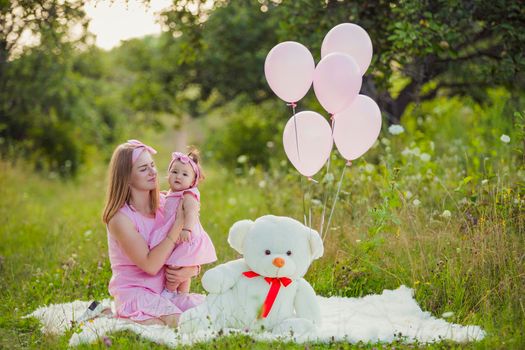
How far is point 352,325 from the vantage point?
11.8 feet

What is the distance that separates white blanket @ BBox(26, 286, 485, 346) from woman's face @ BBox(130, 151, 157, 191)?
80 cm

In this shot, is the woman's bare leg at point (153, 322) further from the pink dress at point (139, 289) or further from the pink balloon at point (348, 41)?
the pink balloon at point (348, 41)

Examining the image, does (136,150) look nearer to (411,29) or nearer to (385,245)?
(385,245)

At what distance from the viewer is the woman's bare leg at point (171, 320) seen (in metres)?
3.57

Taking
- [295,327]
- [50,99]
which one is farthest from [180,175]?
[50,99]

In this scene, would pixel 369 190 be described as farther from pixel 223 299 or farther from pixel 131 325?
pixel 131 325

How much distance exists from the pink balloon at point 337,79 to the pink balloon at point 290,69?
0.08 metres

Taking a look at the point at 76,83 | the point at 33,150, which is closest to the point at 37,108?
the point at 76,83

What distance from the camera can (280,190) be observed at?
21.0ft

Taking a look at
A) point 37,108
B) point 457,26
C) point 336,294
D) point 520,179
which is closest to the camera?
point 336,294

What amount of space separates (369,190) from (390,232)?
0.77 metres

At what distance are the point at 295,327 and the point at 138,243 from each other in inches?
40.2

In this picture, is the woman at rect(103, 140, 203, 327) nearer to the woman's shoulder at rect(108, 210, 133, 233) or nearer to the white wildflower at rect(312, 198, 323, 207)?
Result: the woman's shoulder at rect(108, 210, 133, 233)

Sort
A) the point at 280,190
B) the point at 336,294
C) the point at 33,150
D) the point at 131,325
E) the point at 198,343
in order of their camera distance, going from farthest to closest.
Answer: the point at 33,150 < the point at 280,190 < the point at 336,294 < the point at 131,325 < the point at 198,343
